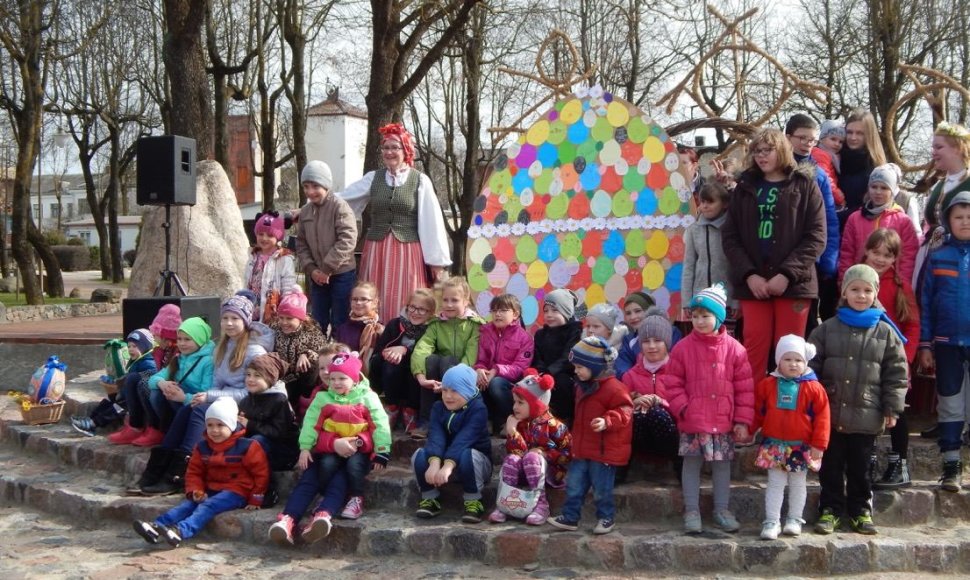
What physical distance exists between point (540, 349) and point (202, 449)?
204 centimetres

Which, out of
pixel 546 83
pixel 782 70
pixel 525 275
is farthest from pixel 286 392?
pixel 782 70

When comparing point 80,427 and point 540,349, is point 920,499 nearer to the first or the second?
point 540,349

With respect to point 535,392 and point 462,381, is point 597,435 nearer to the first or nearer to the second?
point 535,392

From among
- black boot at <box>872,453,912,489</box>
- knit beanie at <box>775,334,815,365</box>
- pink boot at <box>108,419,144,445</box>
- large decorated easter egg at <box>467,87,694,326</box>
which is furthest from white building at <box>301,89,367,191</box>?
knit beanie at <box>775,334,815,365</box>

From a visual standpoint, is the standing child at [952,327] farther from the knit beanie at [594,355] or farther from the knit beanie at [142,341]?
the knit beanie at [142,341]

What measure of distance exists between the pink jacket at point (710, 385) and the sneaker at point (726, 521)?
0.44m

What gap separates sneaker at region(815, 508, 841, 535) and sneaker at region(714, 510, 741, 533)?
0.38 metres

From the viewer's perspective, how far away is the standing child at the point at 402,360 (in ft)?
18.7

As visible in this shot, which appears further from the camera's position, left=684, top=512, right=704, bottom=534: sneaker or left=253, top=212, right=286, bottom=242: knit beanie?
left=253, top=212, right=286, bottom=242: knit beanie

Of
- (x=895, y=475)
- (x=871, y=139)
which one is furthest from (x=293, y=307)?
(x=871, y=139)

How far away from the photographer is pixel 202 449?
516 cm

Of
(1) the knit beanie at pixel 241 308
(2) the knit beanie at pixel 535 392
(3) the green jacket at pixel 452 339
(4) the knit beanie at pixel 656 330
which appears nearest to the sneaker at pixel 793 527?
(4) the knit beanie at pixel 656 330

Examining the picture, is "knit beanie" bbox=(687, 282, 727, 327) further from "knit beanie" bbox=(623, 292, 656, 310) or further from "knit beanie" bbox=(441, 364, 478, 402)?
"knit beanie" bbox=(441, 364, 478, 402)

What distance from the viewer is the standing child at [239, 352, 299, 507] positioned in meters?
5.34
